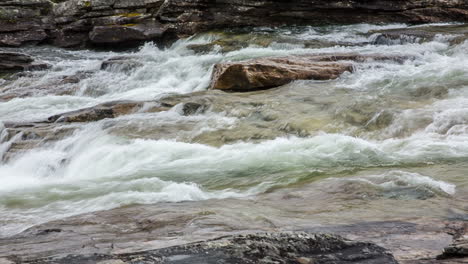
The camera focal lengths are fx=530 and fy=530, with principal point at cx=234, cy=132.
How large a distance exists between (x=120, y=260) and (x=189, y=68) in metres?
13.7

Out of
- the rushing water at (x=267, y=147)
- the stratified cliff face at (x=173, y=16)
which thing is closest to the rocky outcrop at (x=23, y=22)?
the stratified cliff face at (x=173, y=16)

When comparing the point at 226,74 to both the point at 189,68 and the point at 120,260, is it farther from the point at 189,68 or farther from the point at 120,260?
the point at 120,260

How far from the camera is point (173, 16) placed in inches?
880

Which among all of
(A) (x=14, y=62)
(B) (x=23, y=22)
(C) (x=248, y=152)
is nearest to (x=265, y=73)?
(C) (x=248, y=152)

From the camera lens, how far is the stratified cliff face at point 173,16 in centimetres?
2117

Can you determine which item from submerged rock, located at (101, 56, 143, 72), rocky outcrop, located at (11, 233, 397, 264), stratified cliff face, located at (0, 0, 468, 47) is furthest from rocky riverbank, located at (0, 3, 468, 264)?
A: stratified cliff face, located at (0, 0, 468, 47)

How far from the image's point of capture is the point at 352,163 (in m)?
7.30

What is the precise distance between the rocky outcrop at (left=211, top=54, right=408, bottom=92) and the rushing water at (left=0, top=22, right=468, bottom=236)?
Answer: 1.36ft

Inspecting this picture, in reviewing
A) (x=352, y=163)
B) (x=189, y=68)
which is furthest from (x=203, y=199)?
(x=189, y=68)

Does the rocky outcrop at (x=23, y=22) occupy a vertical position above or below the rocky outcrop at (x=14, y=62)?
above

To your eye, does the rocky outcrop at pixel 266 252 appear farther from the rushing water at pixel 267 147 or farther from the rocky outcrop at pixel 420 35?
the rocky outcrop at pixel 420 35

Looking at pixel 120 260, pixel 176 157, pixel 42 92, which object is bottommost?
pixel 42 92

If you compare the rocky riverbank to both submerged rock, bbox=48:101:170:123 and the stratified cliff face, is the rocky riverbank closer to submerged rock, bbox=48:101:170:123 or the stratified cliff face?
submerged rock, bbox=48:101:170:123

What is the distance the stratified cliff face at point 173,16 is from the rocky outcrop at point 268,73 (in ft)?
29.9
